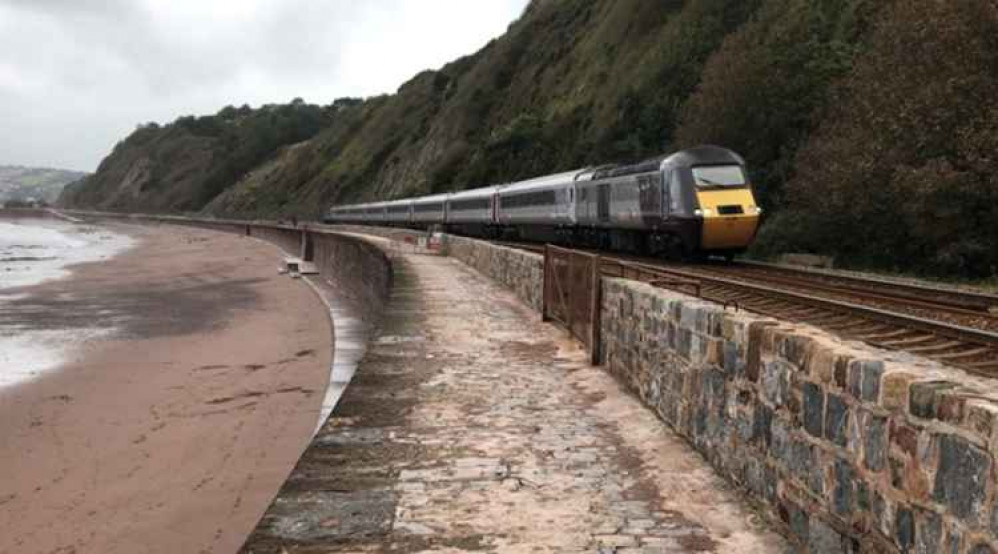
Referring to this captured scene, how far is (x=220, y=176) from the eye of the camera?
157m

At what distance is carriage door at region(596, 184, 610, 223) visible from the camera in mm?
25469

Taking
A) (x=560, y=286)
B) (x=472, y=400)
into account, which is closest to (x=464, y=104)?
(x=560, y=286)

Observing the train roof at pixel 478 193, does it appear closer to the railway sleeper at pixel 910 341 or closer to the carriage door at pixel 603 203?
the carriage door at pixel 603 203

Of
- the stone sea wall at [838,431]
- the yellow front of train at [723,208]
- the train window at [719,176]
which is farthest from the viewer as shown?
the train window at [719,176]

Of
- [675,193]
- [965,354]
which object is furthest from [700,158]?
[965,354]

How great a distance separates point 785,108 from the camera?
29.7 metres

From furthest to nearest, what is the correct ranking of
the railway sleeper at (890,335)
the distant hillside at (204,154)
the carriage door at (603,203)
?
the distant hillside at (204,154) → the carriage door at (603,203) → the railway sleeper at (890,335)

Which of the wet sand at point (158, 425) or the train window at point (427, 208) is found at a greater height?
the train window at point (427, 208)

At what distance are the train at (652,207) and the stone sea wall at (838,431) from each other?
511 inches

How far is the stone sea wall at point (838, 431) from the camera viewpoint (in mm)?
3348

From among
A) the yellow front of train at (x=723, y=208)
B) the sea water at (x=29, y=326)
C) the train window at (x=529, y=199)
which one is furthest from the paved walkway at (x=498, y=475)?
the train window at (x=529, y=199)

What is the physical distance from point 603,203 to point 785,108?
28.0ft

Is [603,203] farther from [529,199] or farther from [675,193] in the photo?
[529,199]

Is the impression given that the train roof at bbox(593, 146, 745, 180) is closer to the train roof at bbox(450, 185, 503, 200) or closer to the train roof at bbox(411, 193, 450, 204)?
the train roof at bbox(450, 185, 503, 200)
